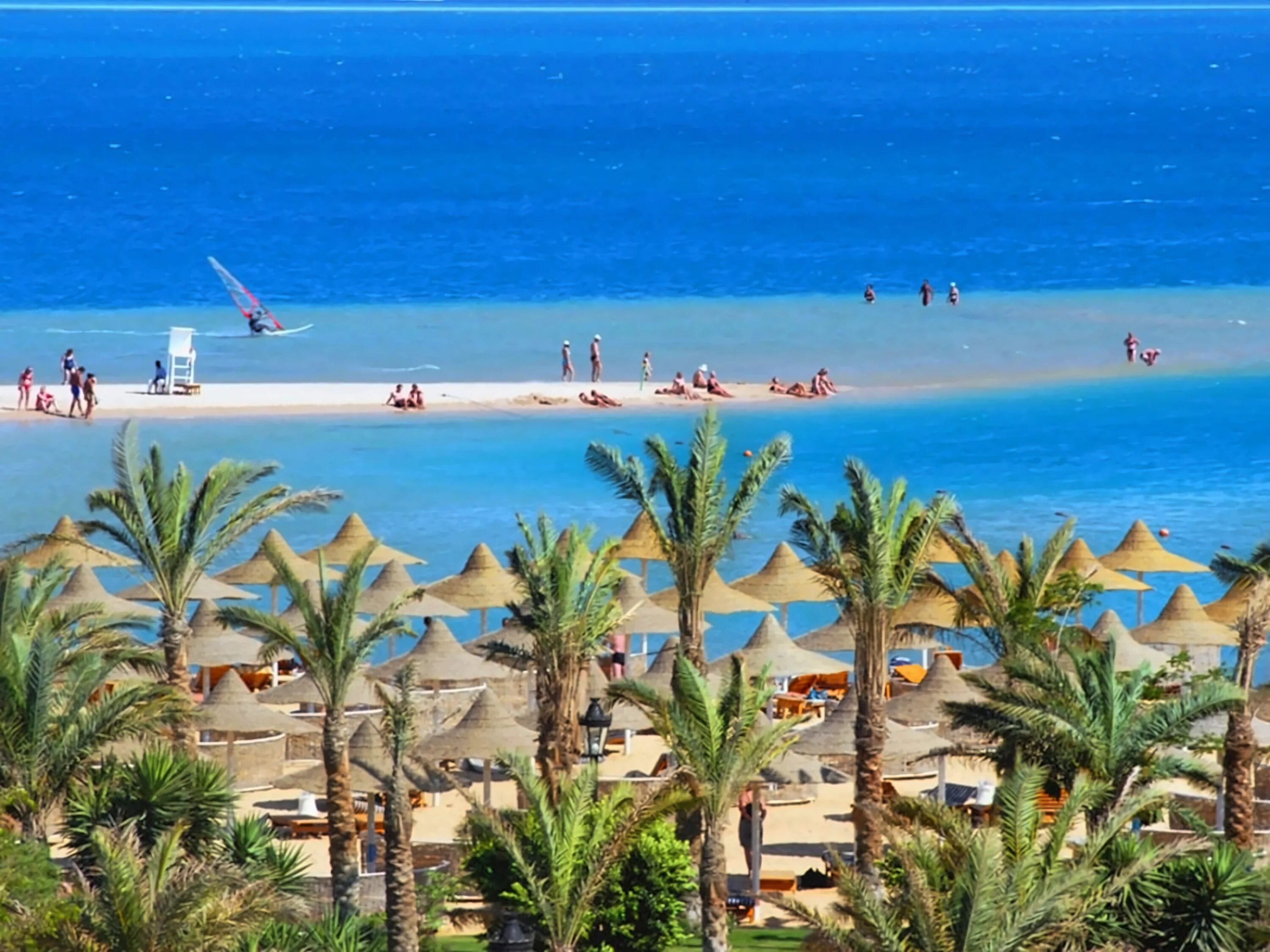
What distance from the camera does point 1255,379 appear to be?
6028 centimetres

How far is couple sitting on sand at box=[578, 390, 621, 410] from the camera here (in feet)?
174

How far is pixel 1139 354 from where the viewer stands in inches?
2477

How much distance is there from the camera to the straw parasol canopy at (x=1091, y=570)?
3316 cm

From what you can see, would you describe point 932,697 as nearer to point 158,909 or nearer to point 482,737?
point 482,737

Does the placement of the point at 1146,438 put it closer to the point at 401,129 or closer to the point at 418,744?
the point at 418,744

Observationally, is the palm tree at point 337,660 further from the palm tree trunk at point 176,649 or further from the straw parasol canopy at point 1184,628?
the straw parasol canopy at point 1184,628

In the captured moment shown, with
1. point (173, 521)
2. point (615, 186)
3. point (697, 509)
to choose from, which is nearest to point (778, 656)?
point (697, 509)

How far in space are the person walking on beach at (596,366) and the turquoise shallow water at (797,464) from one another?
160 inches

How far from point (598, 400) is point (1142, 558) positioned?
64.2 feet

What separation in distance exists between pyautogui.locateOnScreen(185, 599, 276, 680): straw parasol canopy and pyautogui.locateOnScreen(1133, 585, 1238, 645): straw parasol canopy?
1063cm

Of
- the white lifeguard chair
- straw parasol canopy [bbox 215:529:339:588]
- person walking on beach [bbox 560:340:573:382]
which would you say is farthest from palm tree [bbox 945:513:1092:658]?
person walking on beach [bbox 560:340:573:382]

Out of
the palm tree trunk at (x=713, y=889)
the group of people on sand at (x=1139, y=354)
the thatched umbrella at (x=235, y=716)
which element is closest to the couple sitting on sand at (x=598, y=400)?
the group of people on sand at (x=1139, y=354)

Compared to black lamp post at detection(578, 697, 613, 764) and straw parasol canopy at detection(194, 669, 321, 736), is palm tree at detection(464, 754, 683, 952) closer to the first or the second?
black lamp post at detection(578, 697, 613, 764)


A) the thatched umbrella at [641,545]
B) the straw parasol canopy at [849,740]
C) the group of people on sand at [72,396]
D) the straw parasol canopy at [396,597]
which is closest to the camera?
the straw parasol canopy at [849,740]
